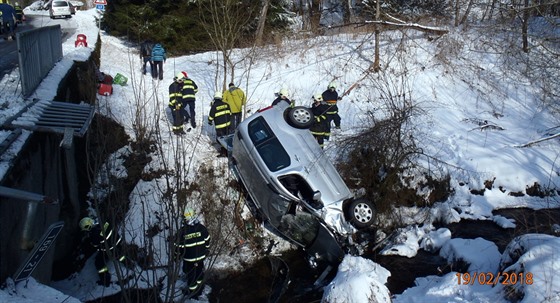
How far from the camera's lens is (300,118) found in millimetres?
9164

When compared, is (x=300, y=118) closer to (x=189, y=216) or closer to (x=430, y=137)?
(x=189, y=216)

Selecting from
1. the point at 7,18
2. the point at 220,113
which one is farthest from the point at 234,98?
the point at 7,18

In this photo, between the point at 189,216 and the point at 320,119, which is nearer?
the point at 189,216

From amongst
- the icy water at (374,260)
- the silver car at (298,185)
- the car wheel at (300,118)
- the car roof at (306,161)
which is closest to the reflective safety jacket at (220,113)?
the silver car at (298,185)

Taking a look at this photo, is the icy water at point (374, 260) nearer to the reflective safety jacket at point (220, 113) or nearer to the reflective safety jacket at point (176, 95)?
the reflective safety jacket at point (220, 113)

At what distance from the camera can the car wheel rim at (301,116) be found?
915 cm

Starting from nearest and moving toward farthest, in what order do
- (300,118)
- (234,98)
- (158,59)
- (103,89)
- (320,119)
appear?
(300,118), (320,119), (234,98), (103,89), (158,59)

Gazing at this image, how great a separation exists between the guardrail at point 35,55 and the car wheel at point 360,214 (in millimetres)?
6096

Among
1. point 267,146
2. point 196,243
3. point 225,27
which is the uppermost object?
point 225,27

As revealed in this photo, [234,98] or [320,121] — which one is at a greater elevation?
[234,98]

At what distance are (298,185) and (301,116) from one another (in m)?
1.38
